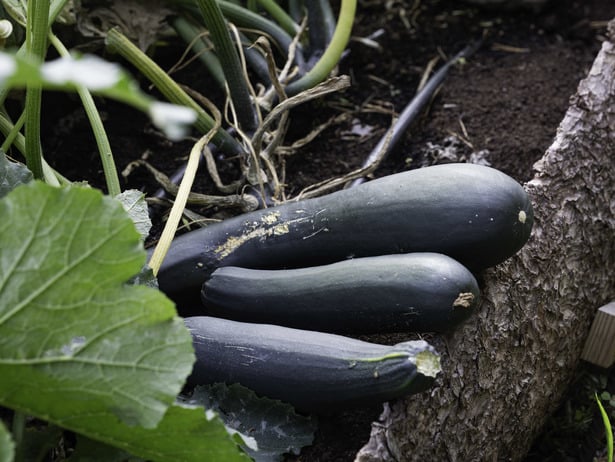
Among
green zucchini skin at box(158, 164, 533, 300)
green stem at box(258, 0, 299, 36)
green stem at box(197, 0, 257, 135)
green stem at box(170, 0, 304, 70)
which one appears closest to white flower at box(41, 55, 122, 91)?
green zucchini skin at box(158, 164, 533, 300)

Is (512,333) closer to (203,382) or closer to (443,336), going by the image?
(443,336)

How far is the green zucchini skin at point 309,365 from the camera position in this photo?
3.70 feet

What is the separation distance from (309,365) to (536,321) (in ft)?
1.95

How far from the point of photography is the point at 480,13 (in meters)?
2.61

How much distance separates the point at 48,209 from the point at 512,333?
94cm

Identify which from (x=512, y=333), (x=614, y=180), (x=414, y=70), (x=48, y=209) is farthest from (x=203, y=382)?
(x=414, y=70)

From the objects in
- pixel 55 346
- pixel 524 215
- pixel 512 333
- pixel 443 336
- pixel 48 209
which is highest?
pixel 48 209

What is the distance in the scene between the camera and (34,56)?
50.7 inches

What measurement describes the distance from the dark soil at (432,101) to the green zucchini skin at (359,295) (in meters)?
0.45

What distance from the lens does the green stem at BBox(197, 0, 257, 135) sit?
1.54m

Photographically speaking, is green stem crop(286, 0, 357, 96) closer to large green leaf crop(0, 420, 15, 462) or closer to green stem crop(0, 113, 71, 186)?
green stem crop(0, 113, 71, 186)

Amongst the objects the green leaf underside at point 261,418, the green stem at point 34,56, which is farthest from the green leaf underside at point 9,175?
the green leaf underside at point 261,418

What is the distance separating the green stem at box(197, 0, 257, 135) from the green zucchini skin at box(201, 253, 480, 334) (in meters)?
0.49

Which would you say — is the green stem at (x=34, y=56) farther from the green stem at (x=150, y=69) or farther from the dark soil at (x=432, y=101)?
the dark soil at (x=432, y=101)
